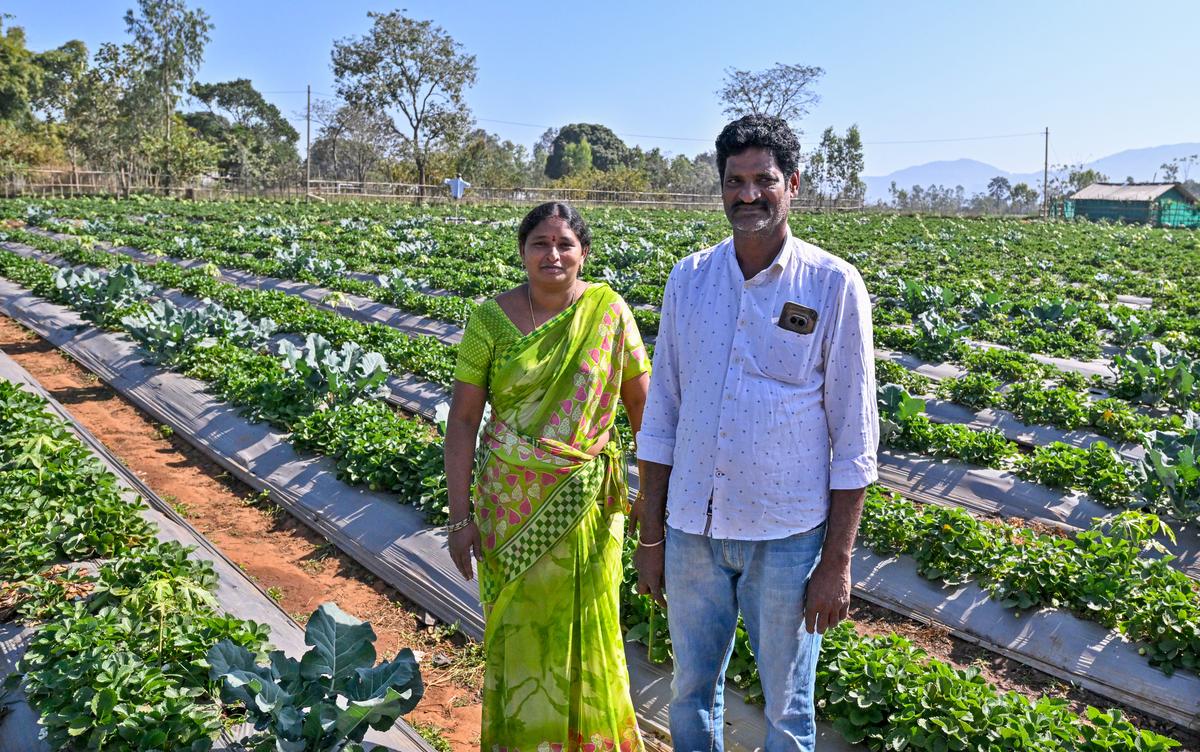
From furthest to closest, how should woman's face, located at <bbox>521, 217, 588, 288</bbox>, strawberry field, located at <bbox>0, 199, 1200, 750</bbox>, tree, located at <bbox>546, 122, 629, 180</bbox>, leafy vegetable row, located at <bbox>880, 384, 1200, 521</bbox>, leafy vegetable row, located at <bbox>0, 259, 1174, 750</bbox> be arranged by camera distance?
tree, located at <bbox>546, 122, 629, 180</bbox>, leafy vegetable row, located at <bbox>880, 384, 1200, 521</bbox>, strawberry field, located at <bbox>0, 199, 1200, 750</bbox>, leafy vegetable row, located at <bbox>0, 259, 1174, 750</bbox>, woman's face, located at <bbox>521, 217, 588, 288</bbox>

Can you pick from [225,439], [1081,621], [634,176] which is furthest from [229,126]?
[1081,621]

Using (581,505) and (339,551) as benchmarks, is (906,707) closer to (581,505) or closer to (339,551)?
(581,505)

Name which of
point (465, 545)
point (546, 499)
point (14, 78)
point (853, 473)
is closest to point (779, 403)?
point (853, 473)

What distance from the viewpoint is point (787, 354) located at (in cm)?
226

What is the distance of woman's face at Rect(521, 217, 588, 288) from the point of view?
116 inches

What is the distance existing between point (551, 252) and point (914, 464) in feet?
15.2

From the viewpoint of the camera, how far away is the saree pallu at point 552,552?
2883mm

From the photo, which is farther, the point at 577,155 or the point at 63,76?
the point at 577,155

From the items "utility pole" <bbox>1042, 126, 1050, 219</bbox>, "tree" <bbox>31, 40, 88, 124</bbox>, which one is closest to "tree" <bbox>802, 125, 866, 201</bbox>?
"utility pole" <bbox>1042, 126, 1050, 219</bbox>

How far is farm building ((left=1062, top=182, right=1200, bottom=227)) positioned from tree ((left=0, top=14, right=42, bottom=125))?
180ft

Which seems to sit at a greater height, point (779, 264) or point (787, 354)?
point (779, 264)

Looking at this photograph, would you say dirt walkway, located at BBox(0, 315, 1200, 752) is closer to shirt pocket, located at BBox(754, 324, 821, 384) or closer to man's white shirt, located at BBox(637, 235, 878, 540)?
man's white shirt, located at BBox(637, 235, 878, 540)

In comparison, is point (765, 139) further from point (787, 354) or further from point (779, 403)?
point (779, 403)

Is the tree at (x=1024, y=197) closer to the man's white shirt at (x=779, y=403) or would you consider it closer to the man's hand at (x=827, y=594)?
the man's white shirt at (x=779, y=403)
